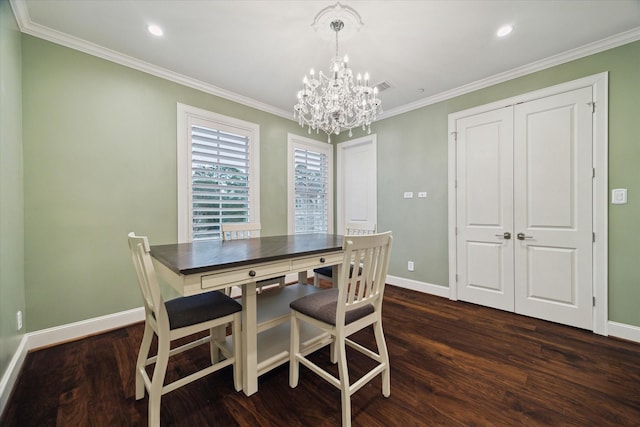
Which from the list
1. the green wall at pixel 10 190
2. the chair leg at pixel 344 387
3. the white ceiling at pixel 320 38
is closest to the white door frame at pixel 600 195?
the white ceiling at pixel 320 38

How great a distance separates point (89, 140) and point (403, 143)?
3.70m

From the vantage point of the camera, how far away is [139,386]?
1496 millimetres

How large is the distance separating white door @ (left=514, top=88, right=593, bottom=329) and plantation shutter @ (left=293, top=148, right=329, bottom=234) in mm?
2744

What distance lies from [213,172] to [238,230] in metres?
0.95

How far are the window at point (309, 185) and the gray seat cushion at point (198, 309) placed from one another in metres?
2.37

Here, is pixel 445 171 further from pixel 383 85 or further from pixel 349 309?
pixel 349 309

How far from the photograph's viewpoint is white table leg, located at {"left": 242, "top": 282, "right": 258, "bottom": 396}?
4.93 ft

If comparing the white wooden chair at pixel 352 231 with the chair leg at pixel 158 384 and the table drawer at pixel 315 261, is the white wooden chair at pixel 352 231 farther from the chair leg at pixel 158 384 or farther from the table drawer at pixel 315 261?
the chair leg at pixel 158 384

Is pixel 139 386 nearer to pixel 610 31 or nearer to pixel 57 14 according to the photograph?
pixel 57 14

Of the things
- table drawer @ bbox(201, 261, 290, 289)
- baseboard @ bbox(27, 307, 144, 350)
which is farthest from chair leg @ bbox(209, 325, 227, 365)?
baseboard @ bbox(27, 307, 144, 350)

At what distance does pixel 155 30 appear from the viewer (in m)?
2.10

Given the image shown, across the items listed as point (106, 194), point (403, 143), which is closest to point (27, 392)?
point (106, 194)

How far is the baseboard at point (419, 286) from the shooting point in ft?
10.9

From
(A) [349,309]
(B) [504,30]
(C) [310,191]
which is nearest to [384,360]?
(A) [349,309]
